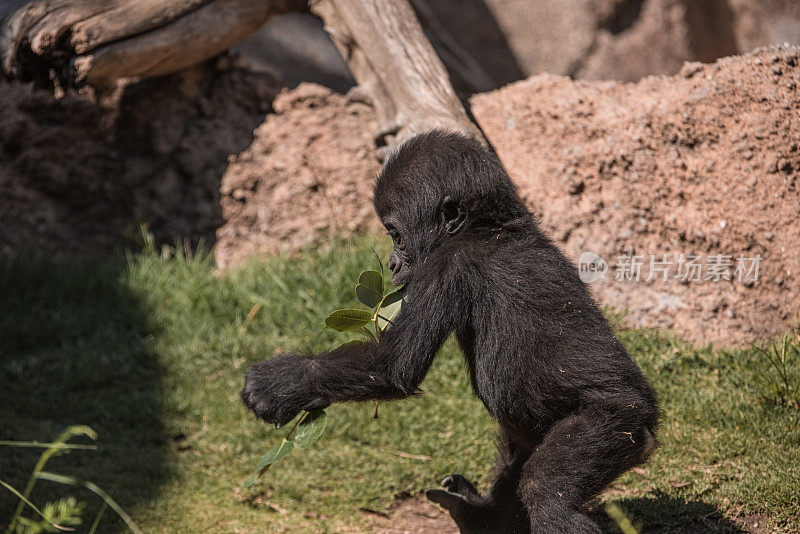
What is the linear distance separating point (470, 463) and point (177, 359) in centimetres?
211

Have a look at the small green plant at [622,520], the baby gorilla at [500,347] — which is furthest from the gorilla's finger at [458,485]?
the small green plant at [622,520]

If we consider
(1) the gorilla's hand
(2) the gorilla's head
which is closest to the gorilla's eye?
(2) the gorilla's head

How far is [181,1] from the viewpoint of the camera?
5312mm

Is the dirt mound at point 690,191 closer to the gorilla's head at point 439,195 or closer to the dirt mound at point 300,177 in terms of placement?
the dirt mound at point 300,177

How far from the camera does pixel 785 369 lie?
400 cm

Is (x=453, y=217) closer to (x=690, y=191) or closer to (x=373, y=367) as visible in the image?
(x=373, y=367)

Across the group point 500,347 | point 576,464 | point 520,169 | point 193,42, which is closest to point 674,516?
point 576,464

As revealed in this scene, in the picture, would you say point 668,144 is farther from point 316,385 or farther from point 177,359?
point 177,359

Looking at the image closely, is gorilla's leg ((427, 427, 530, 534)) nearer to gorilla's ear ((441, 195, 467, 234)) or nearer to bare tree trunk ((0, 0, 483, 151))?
gorilla's ear ((441, 195, 467, 234))

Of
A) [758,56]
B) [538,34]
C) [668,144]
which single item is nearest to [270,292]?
[668,144]

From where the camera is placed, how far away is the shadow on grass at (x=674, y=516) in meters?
3.48

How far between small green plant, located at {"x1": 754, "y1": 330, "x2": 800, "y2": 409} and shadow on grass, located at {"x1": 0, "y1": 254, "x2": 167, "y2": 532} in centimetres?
333

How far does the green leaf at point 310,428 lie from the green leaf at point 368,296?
0.48 m

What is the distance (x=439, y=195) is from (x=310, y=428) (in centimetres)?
108
